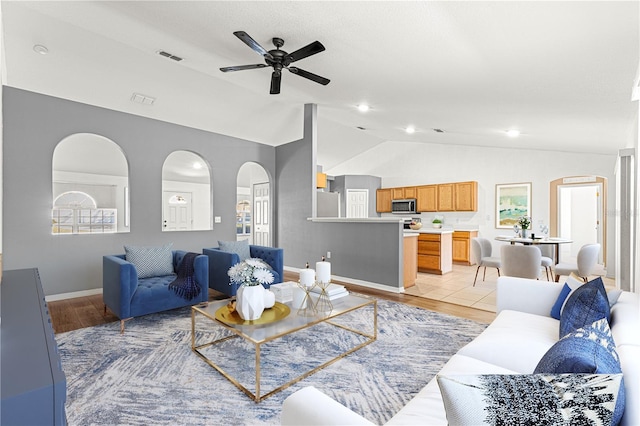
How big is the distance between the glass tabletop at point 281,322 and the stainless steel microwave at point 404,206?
5563 mm

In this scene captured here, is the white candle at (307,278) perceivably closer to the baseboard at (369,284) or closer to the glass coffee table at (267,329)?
the glass coffee table at (267,329)

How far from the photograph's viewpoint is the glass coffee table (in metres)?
1.95

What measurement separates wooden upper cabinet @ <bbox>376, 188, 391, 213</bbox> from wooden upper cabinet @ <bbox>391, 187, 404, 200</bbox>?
13cm

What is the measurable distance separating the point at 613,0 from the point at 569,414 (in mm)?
1997

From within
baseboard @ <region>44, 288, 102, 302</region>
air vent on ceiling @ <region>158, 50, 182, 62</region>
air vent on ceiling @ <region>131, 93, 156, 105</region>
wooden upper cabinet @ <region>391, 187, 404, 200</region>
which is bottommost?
baseboard @ <region>44, 288, 102, 302</region>

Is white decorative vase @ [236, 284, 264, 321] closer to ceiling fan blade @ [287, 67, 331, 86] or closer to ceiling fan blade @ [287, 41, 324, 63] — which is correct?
ceiling fan blade @ [287, 41, 324, 63]

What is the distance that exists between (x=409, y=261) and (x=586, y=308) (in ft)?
10.3

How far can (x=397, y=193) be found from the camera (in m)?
8.30

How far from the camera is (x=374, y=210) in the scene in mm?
8844

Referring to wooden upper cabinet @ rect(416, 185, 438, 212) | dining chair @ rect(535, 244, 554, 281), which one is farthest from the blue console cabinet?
wooden upper cabinet @ rect(416, 185, 438, 212)

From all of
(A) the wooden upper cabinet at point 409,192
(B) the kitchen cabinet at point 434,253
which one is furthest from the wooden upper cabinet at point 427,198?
(B) the kitchen cabinet at point 434,253

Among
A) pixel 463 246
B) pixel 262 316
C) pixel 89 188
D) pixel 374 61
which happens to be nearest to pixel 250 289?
pixel 262 316

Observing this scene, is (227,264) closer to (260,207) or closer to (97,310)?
(97,310)

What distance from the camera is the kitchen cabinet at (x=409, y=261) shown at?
4.63 meters
